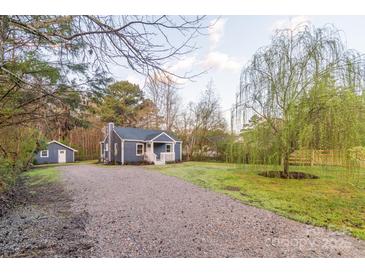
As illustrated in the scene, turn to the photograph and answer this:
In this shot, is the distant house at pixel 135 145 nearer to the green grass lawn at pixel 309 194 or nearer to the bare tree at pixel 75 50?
the bare tree at pixel 75 50

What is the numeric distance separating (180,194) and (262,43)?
1832 mm

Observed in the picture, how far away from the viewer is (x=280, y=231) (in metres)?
Answer: 1.26

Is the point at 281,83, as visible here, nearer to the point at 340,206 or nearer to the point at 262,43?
the point at 262,43

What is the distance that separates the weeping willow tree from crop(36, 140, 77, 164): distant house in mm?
1866

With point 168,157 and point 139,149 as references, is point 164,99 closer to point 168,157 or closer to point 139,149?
point 139,149

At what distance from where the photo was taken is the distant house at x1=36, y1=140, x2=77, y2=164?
5.84ft

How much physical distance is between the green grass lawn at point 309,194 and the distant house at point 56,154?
5.32 ft

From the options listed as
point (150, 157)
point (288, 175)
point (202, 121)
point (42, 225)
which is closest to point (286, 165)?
point (288, 175)

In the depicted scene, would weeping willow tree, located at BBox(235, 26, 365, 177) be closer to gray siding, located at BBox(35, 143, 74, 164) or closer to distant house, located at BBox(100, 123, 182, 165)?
distant house, located at BBox(100, 123, 182, 165)

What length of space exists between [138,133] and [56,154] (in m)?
0.90

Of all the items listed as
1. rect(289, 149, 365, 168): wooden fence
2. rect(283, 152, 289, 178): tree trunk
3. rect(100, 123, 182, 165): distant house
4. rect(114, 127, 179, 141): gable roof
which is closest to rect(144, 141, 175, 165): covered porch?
rect(100, 123, 182, 165): distant house

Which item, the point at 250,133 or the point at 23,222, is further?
the point at 250,133
